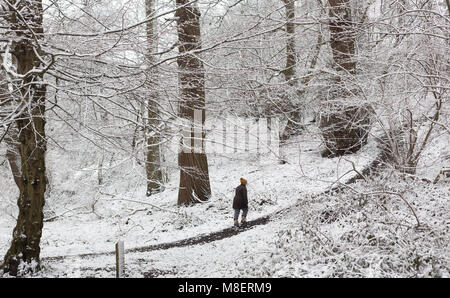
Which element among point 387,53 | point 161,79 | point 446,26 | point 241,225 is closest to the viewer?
point 446,26

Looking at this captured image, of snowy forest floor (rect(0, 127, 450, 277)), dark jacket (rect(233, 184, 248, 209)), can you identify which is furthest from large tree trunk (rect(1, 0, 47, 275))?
dark jacket (rect(233, 184, 248, 209))

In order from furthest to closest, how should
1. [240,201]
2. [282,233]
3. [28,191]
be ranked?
[240,201], [282,233], [28,191]

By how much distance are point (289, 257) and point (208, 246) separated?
10.2ft

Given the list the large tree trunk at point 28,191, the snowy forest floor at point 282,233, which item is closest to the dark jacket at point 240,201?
the snowy forest floor at point 282,233

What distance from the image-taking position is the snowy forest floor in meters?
5.75

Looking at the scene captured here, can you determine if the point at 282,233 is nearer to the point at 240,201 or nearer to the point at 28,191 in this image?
the point at 240,201

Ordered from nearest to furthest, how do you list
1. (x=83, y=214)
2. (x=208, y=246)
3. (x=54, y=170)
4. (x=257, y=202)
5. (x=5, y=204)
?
(x=208, y=246), (x=257, y=202), (x=83, y=214), (x=5, y=204), (x=54, y=170)

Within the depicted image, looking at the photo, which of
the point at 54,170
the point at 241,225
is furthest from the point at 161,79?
the point at 54,170

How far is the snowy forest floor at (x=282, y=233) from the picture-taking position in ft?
18.9

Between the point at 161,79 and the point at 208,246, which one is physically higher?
the point at 161,79

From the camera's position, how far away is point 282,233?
25.3ft

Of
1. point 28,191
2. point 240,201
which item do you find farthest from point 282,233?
point 28,191
